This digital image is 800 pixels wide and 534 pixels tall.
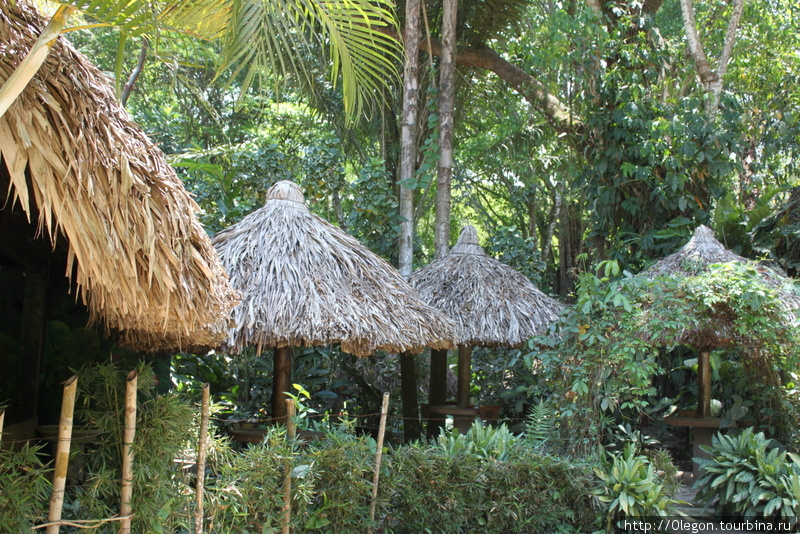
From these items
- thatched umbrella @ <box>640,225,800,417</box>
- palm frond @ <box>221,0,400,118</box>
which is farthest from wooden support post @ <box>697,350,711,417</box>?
palm frond @ <box>221,0,400,118</box>

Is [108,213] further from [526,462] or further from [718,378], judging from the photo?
[718,378]

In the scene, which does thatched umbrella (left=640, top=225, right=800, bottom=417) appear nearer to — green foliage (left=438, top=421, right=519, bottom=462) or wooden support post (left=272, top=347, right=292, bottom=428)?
green foliage (left=438, top=421, right=519, bottom=462)

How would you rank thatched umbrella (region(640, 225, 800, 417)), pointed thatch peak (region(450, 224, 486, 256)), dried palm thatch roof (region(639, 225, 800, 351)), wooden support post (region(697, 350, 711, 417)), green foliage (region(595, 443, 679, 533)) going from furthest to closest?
1. pointed thatch peak (region(450, 224, 486, 256))
2. wooden support post (region(697, 350, 711, 417))
3. thatched umbrella (region(640, 225, 800, 417))
4. dried palm thatch roof (region(639, 225, 800, 351))
5. green foliage (region(595, 443, 679, 533))

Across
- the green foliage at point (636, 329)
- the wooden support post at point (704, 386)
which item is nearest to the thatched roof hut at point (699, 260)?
the green foliage at point (636, 329)

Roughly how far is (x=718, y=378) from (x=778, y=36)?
18.2ft

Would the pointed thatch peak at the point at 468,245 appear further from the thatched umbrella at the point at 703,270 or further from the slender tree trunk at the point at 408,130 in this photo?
the thatched umbrella at the point at 703,270

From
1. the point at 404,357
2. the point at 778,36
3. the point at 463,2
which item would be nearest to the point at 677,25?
the point at 778,36

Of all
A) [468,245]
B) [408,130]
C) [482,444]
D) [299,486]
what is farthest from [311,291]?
[408,130]

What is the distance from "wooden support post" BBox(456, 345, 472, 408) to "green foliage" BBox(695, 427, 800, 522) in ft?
8.18

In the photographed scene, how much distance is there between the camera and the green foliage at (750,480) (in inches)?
182

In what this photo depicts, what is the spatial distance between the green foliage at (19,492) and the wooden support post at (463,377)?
4.85 meters

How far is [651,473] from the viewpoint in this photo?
15.2 ft

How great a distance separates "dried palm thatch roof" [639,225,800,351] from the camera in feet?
16.0

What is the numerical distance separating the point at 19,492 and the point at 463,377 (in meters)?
5.14
